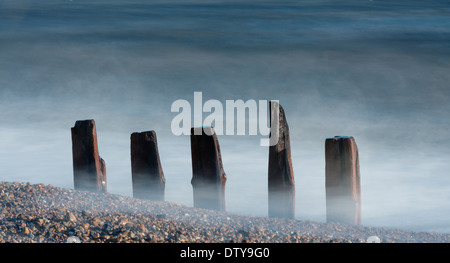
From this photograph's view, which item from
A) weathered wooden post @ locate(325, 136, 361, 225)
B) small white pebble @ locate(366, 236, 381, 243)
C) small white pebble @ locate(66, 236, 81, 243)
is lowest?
small white pebble @ locate(366, 236, 381, 243)

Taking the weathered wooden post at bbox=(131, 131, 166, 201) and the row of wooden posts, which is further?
the weathered wooden post at bbox=(131, 131, 166, 201)

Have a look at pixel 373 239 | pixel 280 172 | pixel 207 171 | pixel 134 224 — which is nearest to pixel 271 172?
pixel 280 172

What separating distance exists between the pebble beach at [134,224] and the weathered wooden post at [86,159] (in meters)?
0.33

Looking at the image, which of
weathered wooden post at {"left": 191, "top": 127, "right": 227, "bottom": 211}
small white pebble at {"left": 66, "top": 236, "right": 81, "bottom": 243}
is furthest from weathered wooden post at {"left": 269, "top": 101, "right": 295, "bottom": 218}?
small white pebble at {"left": 66, "top": 236, "right": 81, "bottom": 243}

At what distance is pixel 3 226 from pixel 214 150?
2410 mm

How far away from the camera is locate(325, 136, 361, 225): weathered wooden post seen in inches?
273

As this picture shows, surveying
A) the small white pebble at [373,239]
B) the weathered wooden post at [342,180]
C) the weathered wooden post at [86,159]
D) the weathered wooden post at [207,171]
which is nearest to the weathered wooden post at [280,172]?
the weathered wooden post at [342,180]

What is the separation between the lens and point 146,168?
24.6 ft

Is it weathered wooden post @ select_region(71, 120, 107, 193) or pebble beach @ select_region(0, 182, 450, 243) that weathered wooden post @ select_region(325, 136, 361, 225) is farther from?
weathered wooden post @ select_region(71, 120, 107, 193)

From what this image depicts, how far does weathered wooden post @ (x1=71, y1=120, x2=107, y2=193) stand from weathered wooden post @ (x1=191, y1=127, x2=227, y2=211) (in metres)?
1.22

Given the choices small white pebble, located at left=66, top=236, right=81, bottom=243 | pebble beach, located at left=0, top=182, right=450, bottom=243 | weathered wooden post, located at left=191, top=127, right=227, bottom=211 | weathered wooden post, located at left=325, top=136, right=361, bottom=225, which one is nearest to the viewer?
small white pebble, located at left=66, top=236, right=81, bottom=243

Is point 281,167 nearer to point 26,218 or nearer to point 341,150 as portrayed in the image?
point 341,150

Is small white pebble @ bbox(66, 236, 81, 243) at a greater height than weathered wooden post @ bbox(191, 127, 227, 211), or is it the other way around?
weathered wooden post @ bbox(191, 127, 227, 211)
